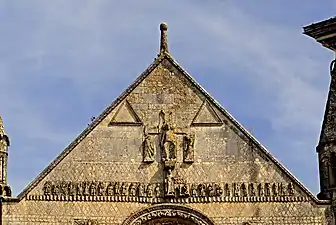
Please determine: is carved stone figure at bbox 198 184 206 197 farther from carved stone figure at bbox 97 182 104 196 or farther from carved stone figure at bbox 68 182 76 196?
carved stone figure at bbox 68 182 76 196

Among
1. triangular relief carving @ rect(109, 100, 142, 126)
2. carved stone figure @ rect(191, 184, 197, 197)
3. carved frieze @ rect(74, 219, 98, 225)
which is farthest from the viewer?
triangular relief carving @ rect(109, 100, 142, 126)

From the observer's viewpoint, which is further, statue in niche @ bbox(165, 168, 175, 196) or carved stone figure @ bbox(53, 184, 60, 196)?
statue in niche @ bbox(165, 168, 175, 196)

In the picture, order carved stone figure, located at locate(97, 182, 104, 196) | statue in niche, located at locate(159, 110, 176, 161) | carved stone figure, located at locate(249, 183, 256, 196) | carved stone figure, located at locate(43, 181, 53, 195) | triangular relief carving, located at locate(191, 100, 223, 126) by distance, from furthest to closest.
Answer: triangular relief carving, located at locate(191, 100, 223, 126) → statue in niche, located at locate(159, 110, 176, 161) → carved stone figure, located at locate(249, 183, 256, 196) → carved stone figure, located at locate(97, 182, 104, 196) → carved stone figure, located at locate(43, 181, 53, 195)

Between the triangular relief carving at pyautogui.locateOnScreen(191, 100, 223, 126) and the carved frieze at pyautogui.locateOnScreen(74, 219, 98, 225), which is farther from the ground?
the triangular relief carving at pyautogui.locateOnScreen(191, 100, 223, 126)

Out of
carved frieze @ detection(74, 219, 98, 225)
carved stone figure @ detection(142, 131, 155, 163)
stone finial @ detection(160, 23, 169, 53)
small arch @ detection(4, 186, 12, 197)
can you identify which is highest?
stone finial @ detection(160, 23, 169, 53)

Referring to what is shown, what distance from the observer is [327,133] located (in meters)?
30.0

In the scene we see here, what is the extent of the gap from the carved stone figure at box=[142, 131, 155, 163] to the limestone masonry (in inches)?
0.9

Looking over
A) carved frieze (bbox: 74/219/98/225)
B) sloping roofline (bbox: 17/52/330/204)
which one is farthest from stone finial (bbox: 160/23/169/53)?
Answer: carved frieze (bbox: 74/219/98/225)

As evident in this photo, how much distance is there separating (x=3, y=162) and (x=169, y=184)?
391 cm

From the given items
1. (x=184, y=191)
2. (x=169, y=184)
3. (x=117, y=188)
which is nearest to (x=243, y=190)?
(x=184, y=191)

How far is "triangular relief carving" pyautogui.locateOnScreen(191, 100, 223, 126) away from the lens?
30.0 metres

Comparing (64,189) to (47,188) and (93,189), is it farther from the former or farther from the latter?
(93,189)

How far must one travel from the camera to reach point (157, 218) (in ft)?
95.5

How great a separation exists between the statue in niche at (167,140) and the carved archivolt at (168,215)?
1.20m
